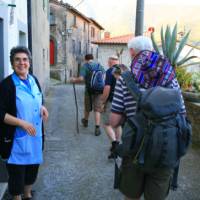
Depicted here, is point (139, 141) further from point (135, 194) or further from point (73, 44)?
point (73, 44)

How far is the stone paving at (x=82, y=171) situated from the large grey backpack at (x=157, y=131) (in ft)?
5.61

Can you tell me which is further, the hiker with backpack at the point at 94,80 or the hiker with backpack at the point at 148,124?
the hiker with backpack at the point at 94,80

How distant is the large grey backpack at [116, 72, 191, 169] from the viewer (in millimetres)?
2566

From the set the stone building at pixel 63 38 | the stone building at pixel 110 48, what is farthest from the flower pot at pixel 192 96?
the stone building at pixel 63 38

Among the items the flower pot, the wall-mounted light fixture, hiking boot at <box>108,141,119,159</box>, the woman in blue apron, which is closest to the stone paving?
hiking boot at <box>108,141,119,159</box>

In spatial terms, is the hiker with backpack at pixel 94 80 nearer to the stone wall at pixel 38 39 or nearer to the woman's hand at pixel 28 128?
the stone wall at pixel 38 39

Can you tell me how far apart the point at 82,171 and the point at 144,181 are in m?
2.33

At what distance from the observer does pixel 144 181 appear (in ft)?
9.48

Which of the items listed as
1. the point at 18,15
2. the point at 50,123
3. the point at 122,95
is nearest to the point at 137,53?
the point at 122,95

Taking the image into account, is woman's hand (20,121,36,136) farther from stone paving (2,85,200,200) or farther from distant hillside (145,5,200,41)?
distant hillside (145,5,200,41)

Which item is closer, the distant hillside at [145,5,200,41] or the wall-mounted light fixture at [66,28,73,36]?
the wall-mounted light fixture at [66,28,73,36]

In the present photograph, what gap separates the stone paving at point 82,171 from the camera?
4.31 m

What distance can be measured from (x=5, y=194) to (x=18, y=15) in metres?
3.49

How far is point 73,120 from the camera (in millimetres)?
9180
